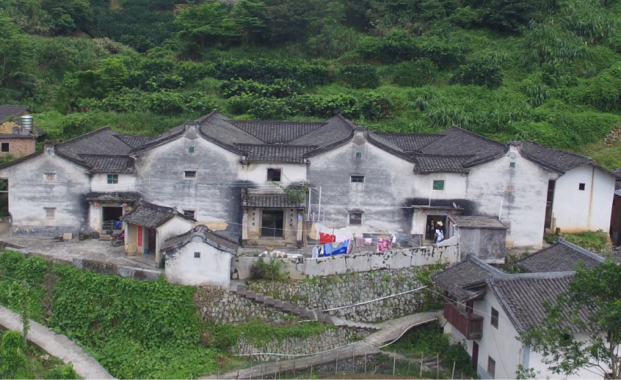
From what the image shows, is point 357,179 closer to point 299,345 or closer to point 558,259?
Answer: point 299,345

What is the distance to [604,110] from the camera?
41594 millimetres

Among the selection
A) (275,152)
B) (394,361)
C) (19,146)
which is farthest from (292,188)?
(19,146)

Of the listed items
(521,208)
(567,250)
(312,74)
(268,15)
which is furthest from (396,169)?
(268,15)

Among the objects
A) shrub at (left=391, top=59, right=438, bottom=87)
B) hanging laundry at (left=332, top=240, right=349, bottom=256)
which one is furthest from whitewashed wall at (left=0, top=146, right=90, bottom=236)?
shrub at (left=391, top=59, right=438, bottom=87)

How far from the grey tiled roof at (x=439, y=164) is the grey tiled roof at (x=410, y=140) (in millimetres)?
4158

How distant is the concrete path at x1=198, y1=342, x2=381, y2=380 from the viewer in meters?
19.8

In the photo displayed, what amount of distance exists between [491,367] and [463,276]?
3148 mm

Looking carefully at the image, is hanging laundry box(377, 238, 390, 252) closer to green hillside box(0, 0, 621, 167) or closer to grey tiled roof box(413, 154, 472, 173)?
grey tiled roof box(413, 154, 472, 173)

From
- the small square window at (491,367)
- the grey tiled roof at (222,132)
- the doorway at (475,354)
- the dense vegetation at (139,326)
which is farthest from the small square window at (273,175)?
the small square window at (491,367)

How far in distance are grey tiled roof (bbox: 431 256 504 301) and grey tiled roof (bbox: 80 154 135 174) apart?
13.0 metres

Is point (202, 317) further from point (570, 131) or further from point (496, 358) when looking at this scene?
point (570, 131)

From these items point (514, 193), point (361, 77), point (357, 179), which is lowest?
point (514, 193)

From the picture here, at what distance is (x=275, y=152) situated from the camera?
1053 inches

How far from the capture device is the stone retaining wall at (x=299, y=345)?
2089 centimetres
